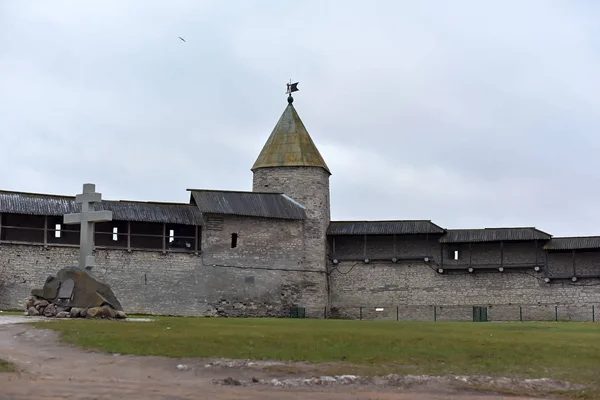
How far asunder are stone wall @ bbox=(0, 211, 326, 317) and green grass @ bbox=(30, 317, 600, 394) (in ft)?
54.2

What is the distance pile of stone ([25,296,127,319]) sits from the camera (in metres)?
22.1

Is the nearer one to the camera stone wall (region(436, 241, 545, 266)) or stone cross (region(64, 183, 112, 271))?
stone cross (region(64, 183, 112, 271))

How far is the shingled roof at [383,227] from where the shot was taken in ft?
138

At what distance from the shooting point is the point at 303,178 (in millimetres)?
42312

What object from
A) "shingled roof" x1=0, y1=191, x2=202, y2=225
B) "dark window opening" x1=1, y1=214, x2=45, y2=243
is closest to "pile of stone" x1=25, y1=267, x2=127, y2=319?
"shingled roof" x1=0, y1=191, x2=202, y2=225

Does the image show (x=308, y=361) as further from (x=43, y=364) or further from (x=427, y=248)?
(x=427, y=248)

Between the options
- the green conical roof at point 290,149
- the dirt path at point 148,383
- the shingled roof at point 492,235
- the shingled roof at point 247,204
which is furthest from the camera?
the green conical roof at point 290,149

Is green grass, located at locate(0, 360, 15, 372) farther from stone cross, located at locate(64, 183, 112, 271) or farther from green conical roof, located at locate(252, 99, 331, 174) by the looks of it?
green conical roof, located at locate(252, 99, 331, 174)

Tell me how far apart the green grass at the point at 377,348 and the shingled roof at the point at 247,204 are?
1921cm

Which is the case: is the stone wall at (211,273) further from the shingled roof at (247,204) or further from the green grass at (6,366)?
the green grass at (6,366)

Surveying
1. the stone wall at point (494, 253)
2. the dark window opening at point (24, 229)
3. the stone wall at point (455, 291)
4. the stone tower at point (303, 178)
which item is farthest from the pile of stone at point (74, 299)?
the stone wall at point (494, 253)

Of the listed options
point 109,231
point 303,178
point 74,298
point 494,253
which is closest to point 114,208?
point 109,231

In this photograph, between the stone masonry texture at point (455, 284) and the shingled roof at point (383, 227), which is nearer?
the stone masonry texture at point (455, 284)

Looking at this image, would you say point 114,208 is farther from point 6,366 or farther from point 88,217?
point 6,366
